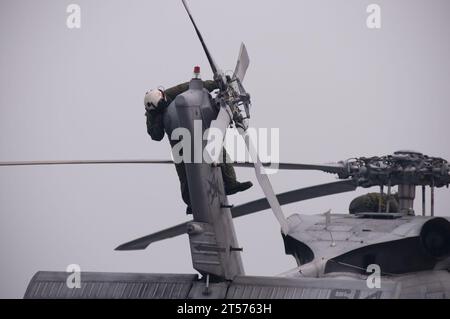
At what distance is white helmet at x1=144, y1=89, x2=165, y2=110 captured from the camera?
20.2 metres

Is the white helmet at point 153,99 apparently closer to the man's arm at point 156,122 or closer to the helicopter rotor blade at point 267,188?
the man's arm at point 156,122

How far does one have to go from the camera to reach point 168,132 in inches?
799

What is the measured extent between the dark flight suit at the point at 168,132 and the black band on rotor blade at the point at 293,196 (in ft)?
10.6

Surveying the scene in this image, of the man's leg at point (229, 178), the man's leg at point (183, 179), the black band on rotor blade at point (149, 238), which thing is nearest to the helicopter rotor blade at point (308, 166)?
the man's leg at point (229, 178)

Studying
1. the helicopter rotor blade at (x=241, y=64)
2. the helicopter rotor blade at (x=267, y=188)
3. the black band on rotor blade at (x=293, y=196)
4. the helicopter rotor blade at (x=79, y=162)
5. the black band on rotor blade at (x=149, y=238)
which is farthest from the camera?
the black band on rotor blade at (x=293, y=196)

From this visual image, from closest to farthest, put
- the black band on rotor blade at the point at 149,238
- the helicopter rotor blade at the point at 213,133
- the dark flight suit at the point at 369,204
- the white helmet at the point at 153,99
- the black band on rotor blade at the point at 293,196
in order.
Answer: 1. the helicopter rotor blade at the point at 213,133
2. the white helmet at the point at 153,99
3. the black band on rotor blade at the point at 149,238
4. the black band on rotor blade at the point at 293,196
5. the dark flight suit at the point at 369,204

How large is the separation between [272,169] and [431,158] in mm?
6856

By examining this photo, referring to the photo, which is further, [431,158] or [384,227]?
[431,158]

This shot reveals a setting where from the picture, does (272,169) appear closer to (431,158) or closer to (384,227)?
(384,227)

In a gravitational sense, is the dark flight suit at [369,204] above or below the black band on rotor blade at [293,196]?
below

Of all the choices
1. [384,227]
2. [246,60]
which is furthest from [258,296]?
[384,227]

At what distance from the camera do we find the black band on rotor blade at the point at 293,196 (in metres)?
24.8

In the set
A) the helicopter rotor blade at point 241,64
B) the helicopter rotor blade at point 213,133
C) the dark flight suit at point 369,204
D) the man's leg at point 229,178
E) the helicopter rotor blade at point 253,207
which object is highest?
the helicopter rotor blade at point 241,64
